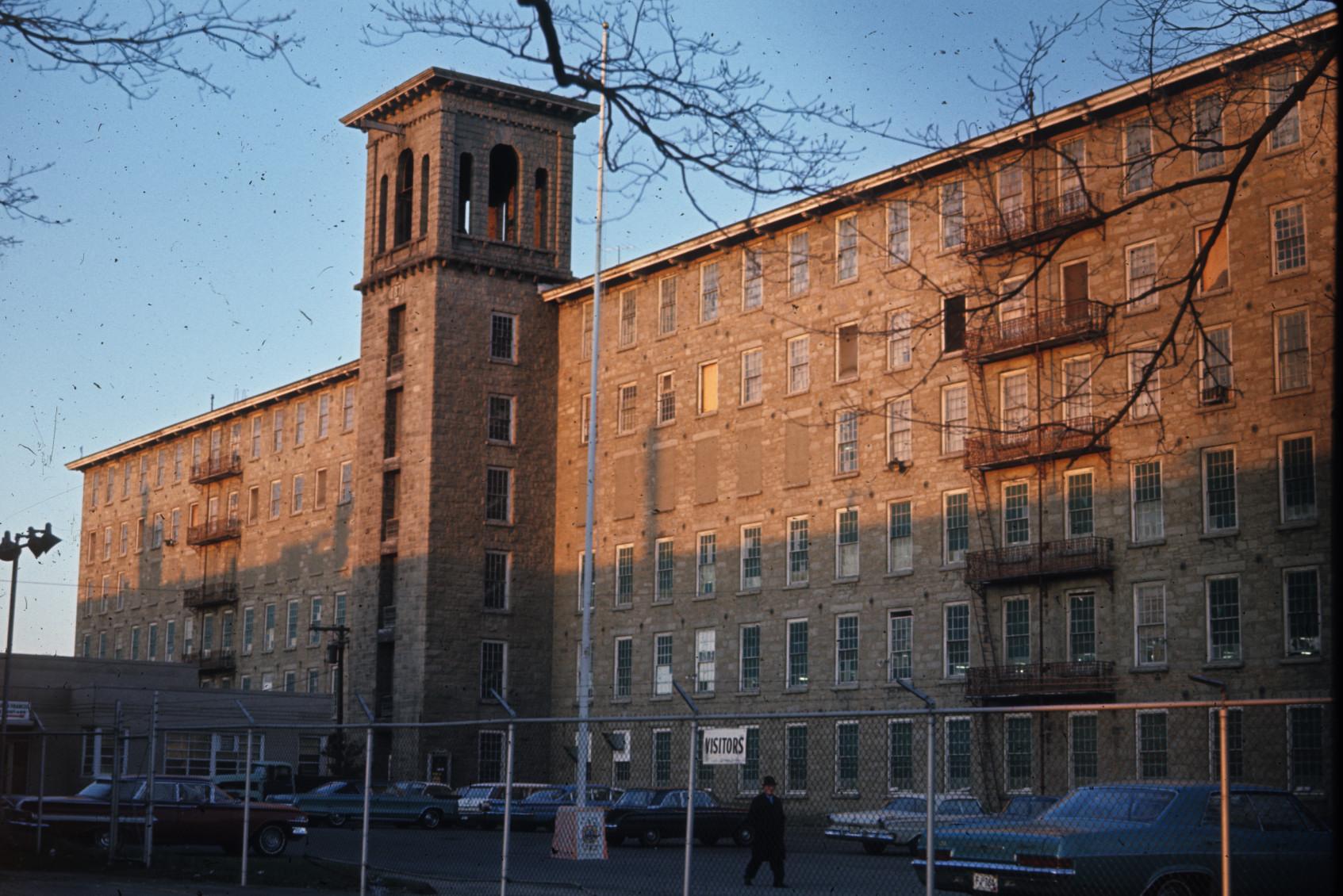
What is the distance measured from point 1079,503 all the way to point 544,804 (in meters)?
17.2

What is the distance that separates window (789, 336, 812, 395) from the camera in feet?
193

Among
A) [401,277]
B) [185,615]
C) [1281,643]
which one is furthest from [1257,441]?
[185,615]

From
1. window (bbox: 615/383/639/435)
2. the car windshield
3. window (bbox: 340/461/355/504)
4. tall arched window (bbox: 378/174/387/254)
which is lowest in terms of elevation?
the car windshield

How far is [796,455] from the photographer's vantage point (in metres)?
58.7

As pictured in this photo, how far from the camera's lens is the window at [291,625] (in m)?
83.4

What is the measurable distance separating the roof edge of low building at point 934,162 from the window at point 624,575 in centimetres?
1045

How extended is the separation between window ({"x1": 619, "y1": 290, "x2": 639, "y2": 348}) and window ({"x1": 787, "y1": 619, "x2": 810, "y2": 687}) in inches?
567

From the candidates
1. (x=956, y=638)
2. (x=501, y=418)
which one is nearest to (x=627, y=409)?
(x=501, y=418)

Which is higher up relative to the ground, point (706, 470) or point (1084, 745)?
point (706, 470)

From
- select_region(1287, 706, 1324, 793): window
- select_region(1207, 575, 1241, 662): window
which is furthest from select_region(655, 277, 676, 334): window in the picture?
select_region(1287, 706, 1324, 793): window

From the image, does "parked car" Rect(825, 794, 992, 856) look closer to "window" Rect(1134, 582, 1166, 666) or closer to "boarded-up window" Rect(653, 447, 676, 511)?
"window" Rect(1134, 582, 1166, 666)

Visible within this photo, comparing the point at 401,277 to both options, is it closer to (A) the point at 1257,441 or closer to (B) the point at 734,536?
(B) the point at 734,536

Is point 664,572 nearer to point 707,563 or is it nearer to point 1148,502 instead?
point 707,563

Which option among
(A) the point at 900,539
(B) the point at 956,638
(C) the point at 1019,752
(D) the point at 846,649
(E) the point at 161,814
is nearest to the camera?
(E) the point at 161,814
